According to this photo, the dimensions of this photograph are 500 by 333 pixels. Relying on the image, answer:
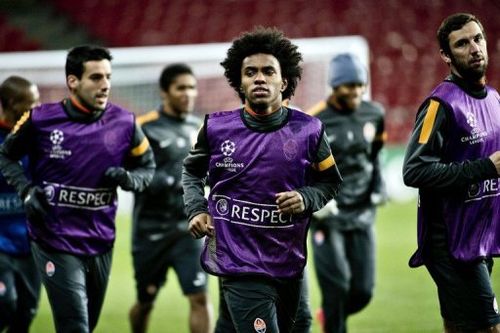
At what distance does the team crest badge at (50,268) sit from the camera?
20.2ft

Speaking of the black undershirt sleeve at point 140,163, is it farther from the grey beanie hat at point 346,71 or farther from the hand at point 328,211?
the grey beanie hat at point 346,71

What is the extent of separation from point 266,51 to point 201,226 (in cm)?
103

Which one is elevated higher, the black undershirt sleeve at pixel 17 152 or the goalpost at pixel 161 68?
the goalpost at pixel 161 68

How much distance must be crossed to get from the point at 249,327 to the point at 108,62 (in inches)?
92.8

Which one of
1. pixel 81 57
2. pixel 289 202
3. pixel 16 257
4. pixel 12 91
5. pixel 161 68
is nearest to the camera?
pixel 289 202

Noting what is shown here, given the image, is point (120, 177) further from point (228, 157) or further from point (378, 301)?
point (378, 301)

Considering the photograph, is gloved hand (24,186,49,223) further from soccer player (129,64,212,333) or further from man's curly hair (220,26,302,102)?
soccer player (129,64,212,333)

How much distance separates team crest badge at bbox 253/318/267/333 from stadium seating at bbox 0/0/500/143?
48.7 feet

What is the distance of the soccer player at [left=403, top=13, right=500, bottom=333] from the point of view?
5238mm

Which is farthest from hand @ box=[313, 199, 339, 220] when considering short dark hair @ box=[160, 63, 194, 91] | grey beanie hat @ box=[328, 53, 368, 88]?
short dark hair @ box=[160, 63, 194, 91]

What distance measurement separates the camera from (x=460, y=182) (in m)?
5.14

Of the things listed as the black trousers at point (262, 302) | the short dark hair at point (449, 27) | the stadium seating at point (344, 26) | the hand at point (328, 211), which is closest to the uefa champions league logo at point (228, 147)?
the black trousers at point (262, 302)

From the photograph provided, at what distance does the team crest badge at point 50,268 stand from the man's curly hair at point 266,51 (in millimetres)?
1651

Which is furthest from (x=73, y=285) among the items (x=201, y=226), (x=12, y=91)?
(x=12, y=91)
